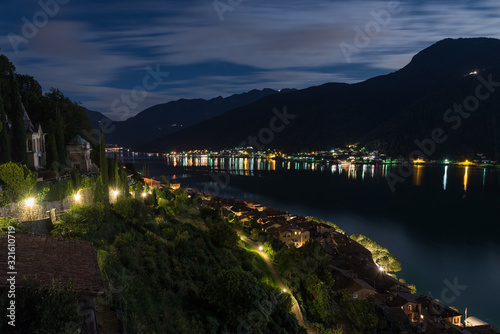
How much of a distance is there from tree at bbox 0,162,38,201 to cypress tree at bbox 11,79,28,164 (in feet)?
29.1

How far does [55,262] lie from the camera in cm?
686

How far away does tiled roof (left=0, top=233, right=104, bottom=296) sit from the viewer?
6.10 metres

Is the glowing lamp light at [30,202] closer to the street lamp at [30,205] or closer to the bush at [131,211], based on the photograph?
the street lamp at [30,205]

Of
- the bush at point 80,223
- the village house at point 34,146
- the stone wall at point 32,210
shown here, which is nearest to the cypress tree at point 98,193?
the stone wall at point 32,210

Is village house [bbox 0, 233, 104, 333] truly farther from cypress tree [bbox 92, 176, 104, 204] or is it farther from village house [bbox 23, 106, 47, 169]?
village house [bbox 23, 106, 47, 169]

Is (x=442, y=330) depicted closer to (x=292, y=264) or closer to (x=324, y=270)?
(x=324, y=270)

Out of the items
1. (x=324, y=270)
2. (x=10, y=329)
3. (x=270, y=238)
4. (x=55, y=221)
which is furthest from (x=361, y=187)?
(x=10, y=329)

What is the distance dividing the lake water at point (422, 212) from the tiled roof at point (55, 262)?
30.3m

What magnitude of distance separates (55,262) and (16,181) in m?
8.37

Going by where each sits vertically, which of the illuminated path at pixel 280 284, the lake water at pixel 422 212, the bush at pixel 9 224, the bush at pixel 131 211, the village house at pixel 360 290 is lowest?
the lake water at pixel 422 212

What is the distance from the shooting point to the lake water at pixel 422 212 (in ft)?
104

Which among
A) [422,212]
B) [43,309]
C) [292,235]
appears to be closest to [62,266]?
[43,309]

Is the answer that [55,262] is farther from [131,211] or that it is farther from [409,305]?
[409,305]

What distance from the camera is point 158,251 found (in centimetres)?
1440
